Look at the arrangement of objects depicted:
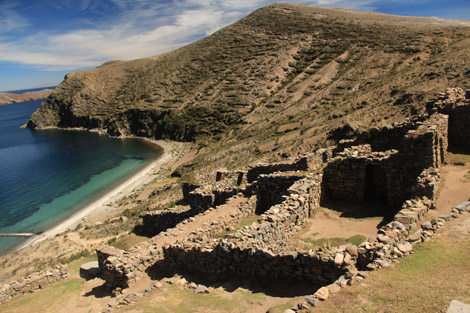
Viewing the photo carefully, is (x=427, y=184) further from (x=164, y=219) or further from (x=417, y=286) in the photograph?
(x=164, y=219)

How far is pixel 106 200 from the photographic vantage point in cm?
3988

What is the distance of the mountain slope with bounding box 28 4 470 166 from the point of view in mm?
31922

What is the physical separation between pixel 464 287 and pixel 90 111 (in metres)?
106

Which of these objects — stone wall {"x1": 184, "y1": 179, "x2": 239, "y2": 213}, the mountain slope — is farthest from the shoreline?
stone wall {"x1": 184, "y1": 179, "x2": 239, "y2": 213}

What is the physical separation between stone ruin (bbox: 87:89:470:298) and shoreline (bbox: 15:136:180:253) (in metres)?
21.4

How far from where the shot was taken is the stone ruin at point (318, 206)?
7410 millimetres

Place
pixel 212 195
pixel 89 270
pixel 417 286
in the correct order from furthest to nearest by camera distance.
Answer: pixel 212 195 < pixel 89 270 < pixel 417 286

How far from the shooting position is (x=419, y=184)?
384 inches

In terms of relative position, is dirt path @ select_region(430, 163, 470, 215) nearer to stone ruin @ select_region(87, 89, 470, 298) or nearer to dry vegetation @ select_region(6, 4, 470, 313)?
stone ruin @ select_region(87, 89, 470, 298)

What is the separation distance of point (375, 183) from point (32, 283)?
14.6 meters

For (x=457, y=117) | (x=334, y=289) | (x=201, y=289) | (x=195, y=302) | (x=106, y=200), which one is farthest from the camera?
(x=106, y=200)

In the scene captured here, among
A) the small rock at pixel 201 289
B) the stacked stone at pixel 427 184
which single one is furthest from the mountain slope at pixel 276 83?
the small rock at pixel 201 289

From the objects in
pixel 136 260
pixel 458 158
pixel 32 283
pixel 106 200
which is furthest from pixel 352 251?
pixel 106 200

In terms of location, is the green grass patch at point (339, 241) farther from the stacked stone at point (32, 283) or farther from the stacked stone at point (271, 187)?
the stacked stone at point (32, 283)
